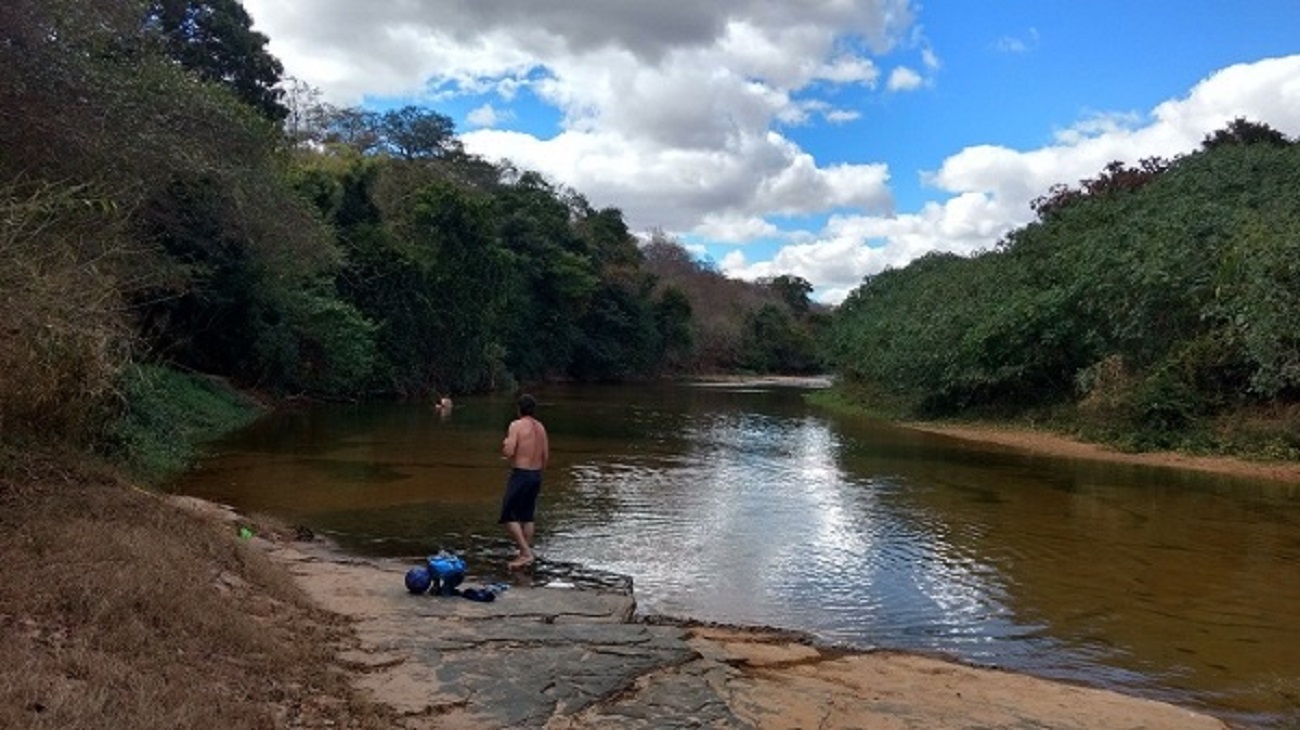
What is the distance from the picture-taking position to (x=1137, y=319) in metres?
25.0

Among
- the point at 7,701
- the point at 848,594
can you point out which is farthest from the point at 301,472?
the point at 7,701

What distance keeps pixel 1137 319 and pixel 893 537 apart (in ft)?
51.7

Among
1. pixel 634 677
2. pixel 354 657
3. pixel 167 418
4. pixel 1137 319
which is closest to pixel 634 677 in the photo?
pixel 634 677

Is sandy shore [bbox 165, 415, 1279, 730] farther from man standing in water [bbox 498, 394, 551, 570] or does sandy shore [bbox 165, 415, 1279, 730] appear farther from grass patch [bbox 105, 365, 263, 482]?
grass patch [bbox 105, 365, 263, 482]

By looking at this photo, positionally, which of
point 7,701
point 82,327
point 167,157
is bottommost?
point 7,701

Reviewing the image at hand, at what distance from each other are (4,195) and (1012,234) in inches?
1506

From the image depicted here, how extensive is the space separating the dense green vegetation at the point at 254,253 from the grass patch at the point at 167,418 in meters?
0.22

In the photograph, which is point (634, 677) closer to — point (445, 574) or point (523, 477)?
point (445, 574)

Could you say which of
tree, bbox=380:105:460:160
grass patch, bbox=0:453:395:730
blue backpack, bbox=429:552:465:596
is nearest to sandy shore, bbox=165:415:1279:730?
blue backpack, bbox=429:552:465:596

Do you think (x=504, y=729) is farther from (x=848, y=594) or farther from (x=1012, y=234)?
(x=1012, y=234)

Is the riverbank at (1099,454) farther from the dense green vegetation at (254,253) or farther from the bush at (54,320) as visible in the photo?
the bush at (54,320)

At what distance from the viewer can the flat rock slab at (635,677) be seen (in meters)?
5.38

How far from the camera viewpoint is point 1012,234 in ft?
133

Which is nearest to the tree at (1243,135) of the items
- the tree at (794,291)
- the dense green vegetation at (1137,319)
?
the dense green vegetation at (1137,319)
